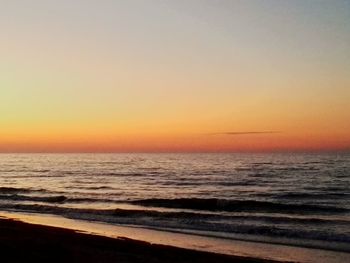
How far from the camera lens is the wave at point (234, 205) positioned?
85.1ft

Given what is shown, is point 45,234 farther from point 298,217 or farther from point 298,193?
point 298,193

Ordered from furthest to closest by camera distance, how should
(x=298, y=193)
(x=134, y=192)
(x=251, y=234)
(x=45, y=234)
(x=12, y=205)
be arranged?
(x=134, y=192), (x=298, y=193), (x=12, y=205), (x=251, y=234), (x=45, y=234)

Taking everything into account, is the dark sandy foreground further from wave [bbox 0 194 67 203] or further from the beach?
wave [bbox 0 194 67 203]

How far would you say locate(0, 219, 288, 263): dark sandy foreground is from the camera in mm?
11898

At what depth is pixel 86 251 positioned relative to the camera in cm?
1305

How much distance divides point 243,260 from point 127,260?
3364 millimetres

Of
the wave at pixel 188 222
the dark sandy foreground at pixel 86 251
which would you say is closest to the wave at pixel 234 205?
the wave at pixel 188 222

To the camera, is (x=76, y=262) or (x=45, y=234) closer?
(x=76, y=262)

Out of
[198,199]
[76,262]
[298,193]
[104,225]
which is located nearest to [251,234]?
[104,225]

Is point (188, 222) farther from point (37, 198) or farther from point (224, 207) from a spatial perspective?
point (37, 198)

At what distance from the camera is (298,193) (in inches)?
1337

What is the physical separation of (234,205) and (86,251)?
17.1 m

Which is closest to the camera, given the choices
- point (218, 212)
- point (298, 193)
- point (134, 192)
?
point (218, 212)

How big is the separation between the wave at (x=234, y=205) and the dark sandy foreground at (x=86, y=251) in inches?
508
